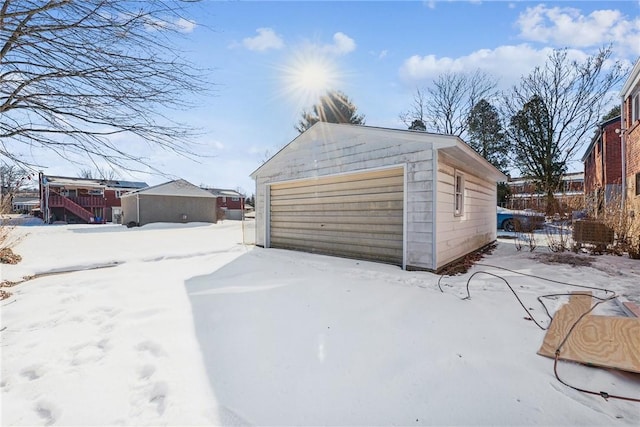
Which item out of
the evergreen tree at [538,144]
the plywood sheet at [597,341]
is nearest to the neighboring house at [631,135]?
the evergreen tree at [538,144]

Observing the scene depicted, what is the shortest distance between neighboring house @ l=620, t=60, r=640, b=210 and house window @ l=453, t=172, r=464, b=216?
5754mm

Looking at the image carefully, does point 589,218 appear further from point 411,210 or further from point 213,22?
point 213,22

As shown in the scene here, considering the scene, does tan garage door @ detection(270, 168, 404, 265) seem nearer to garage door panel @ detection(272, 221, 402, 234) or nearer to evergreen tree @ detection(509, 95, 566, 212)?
garage door panel @ detection(272, 221, 402, 234)

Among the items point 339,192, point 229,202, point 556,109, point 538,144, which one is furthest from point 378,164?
point 229,202

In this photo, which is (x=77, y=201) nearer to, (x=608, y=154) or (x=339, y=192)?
(x=339, y=192)

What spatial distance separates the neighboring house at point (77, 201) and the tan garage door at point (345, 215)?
23577 millimetres

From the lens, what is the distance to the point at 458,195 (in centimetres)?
649

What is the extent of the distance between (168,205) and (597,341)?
2349 cm

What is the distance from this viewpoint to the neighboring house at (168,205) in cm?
2016

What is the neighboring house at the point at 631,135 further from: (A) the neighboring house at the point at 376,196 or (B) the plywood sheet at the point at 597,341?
(B) the plywood sheet at the point at 597,341

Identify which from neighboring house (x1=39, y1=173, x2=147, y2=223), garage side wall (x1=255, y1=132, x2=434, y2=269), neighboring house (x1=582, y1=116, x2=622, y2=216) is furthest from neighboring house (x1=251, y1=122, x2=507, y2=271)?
neighboring house (x1=39, y1=173, x2=147, y2=223)

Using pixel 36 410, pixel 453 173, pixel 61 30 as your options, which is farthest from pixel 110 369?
pixel 453 173

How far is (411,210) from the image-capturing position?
5.40m

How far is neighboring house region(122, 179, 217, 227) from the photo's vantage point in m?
20.2
